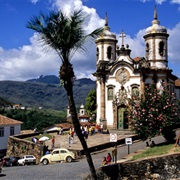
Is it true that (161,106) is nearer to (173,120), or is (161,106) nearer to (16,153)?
(173,120)

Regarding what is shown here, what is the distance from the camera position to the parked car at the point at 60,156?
2425cm

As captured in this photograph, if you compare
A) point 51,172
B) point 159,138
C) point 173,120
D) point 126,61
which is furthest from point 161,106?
point 126,61

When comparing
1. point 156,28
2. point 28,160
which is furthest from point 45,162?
point 156,28

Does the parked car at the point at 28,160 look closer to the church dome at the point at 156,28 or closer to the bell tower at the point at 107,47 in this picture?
the bell tower at the point at 107,47

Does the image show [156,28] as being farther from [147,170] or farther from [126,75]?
[147,170]

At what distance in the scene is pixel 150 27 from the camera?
123 ft

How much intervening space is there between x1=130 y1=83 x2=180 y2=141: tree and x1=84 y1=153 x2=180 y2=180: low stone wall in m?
10.9

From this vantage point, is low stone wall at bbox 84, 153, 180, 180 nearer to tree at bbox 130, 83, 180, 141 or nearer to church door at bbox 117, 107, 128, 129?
tree at bbox 130, 83, 180, 141

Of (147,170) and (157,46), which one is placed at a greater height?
(157,46)

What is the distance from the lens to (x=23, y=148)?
31391 millimetres

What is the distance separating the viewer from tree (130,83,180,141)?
24.4 meters

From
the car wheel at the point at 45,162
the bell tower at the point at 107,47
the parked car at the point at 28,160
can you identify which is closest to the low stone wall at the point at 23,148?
the parked car at the point at 28,160

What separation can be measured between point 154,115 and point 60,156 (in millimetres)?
7194

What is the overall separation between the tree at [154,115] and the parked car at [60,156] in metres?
5.01
